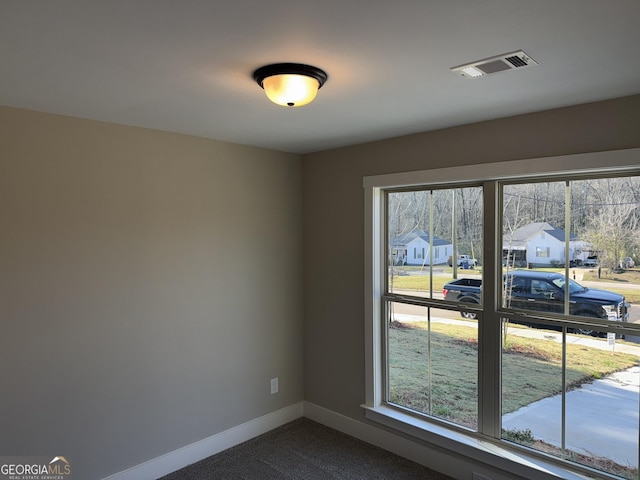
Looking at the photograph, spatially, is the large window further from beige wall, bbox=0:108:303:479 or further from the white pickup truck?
beige wall, bbox=0:108:303:479

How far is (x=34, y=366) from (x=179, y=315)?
94 centimetres

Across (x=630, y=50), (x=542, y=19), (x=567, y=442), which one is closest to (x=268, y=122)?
(x=542, y=19)

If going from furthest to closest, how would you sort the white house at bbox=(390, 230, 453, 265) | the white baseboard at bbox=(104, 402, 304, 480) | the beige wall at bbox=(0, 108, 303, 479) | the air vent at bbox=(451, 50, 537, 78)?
the white house at bbox=(390, 230, 453, 265), the white baseboard at bbox=(104, 402, 304, 480), the beige wall at bbox=(0, 108, 303, 479), the air vent at bbox=(451, 50, 537, 78)

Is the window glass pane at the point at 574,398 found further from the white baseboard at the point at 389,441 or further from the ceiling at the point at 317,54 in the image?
the ceiling at the point at 317,54

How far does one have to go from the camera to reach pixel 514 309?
2.82 metres

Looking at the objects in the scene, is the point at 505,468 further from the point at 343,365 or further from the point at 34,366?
the point at 34,366

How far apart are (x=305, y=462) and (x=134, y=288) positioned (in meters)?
1.80

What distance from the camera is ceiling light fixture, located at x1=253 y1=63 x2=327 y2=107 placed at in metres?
1.81

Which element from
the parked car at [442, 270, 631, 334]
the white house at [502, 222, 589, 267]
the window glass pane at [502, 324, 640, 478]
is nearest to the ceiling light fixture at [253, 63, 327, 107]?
the white house at [502, 222, 589, 267]

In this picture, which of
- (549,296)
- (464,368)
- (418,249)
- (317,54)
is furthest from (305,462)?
(317,54)

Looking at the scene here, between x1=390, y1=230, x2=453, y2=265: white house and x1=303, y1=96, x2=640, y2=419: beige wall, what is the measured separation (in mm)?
303

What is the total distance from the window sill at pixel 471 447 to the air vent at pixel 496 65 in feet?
7.45

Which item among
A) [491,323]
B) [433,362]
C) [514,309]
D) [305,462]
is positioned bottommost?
[305,462]

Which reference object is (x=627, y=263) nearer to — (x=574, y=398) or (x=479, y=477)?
(x=574, y=398)
